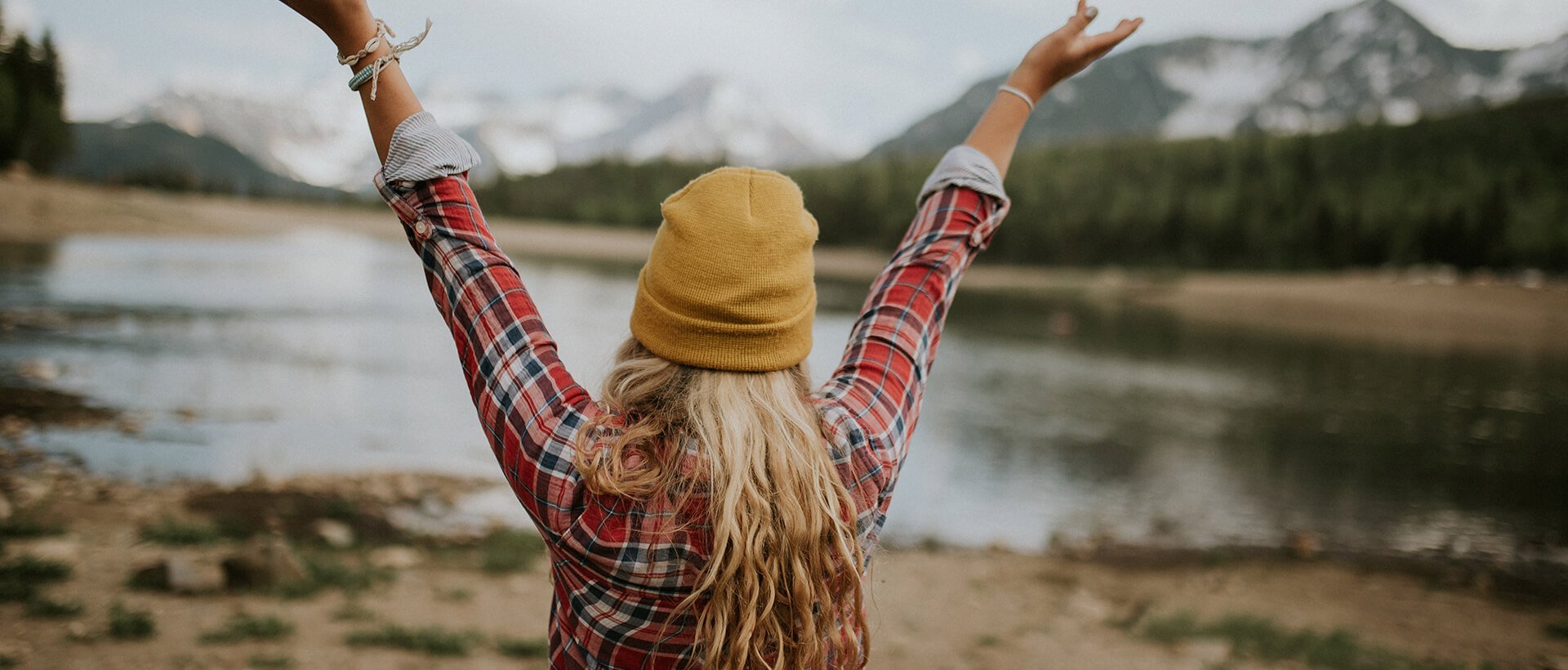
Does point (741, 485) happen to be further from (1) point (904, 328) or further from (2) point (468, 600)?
(2) point (468, 600)

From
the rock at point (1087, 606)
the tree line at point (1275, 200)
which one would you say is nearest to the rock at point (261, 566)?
the rock at point (1087, 606)

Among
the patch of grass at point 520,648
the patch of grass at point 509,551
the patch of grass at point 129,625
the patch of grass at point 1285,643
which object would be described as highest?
the patch of grass at point 129,625

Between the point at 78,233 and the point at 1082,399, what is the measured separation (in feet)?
148

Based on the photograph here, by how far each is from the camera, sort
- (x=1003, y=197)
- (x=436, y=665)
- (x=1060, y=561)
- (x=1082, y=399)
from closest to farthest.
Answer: (x=1003, y=197) → (x=436, y=665) → (x=1060, y=561) → (x=1082, y=399)

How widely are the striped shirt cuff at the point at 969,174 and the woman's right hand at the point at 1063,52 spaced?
15 cm

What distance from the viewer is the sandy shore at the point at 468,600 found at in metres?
4.54

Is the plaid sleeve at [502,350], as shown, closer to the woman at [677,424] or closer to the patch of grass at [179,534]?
the woman at [677,424]

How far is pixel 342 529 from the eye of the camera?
6527 millimetres

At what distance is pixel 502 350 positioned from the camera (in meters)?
1.16

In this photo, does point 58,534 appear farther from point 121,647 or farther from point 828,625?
point 828,625

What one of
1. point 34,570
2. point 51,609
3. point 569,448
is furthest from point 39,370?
point 569,448

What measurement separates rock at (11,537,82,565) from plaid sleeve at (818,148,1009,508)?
547cm

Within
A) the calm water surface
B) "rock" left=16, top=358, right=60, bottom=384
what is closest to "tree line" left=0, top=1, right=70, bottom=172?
the calm water surface

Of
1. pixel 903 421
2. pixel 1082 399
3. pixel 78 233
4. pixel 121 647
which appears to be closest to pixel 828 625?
pixel 903 421
